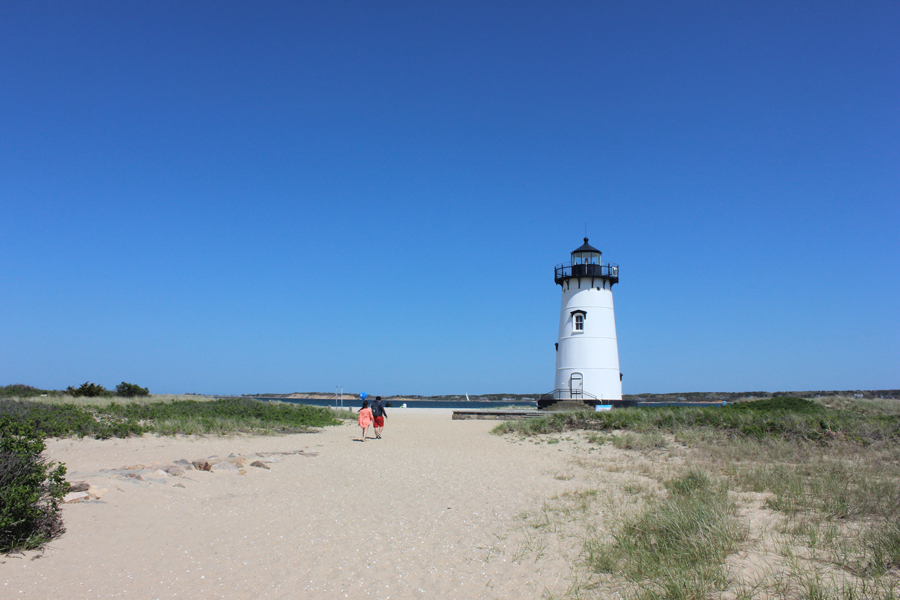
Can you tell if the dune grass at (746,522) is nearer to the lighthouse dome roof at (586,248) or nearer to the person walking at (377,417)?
the person walking at (377,417)

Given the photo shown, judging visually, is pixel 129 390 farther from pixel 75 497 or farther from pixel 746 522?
pixel 746 522

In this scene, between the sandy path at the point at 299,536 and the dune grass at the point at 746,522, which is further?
the sandy path at the point at 299,536

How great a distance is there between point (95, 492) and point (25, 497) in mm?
2527

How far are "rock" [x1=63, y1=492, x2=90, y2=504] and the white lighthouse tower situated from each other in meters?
27.0

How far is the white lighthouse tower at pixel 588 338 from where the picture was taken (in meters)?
32.0

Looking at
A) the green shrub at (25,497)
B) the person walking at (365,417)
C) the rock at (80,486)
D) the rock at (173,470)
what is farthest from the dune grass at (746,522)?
the person walking at (365,417)

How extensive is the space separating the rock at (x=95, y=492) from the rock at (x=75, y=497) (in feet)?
0.35

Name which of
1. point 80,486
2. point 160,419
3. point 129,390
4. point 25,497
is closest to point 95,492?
point 80,486

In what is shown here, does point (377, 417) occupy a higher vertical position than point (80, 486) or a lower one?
lower

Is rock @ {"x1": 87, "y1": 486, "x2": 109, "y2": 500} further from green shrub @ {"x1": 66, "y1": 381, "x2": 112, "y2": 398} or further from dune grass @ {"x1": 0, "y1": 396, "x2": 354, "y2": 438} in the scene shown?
green shrub @ {"x1": 66, "y1": 381, "x2": 112, "y2": 398}

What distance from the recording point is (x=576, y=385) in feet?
105

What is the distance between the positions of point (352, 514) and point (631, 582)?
4.88m

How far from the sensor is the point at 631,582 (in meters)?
5.35

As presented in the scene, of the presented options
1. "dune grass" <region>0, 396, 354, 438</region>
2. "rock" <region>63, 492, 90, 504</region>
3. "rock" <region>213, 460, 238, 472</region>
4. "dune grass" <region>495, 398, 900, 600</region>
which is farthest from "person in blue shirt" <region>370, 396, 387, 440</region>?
"rock" <region>63, 492, 90, 504</region>
